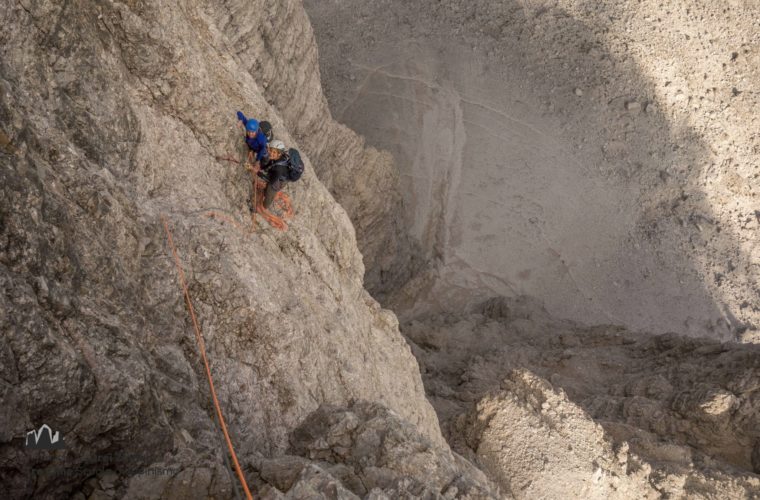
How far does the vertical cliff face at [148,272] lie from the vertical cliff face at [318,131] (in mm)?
2921

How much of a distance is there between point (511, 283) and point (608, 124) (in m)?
6.66

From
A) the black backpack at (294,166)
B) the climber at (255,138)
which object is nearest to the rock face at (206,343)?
the climber at (255,138)

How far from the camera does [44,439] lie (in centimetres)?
462

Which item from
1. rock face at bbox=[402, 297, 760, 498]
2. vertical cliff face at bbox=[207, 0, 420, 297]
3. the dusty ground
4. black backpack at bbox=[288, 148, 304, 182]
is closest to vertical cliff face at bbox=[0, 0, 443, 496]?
black backpack at bbox=[288, 148, 304, 182]

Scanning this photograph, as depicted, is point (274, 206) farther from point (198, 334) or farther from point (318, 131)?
point (318, 131)

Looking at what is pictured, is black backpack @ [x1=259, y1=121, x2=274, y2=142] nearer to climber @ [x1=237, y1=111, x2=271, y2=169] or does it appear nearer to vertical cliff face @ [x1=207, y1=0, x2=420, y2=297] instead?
climber @ [x1=237, y1=111, x2=271, y2=169]

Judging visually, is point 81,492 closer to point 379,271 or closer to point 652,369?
point 652,369

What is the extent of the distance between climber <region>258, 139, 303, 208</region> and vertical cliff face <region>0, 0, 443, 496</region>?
41 centimetres

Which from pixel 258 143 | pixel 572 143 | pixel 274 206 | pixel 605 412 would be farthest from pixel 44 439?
pixel 572 143

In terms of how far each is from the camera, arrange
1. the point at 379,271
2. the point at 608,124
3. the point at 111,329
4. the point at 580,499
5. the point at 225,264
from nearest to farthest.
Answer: the point at 111,329
the point at 225,264
the point at 580,499
the point at 379,271
the point at 608,124

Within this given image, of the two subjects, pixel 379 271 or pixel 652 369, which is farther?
pixel 379 271

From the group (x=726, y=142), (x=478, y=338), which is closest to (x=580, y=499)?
(x=478, y=338)

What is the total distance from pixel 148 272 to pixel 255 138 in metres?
2.83

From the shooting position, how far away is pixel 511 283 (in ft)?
68.0
